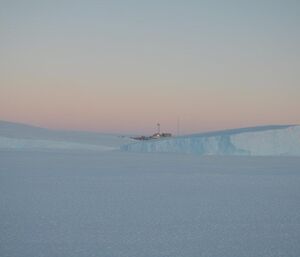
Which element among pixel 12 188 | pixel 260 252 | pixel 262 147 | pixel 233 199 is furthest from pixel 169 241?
pixel 262 147

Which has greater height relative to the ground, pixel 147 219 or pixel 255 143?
pixel 255 143

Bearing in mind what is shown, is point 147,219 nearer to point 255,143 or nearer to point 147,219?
point 147,219

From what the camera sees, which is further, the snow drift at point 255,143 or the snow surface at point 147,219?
the snow drift at point 255,143

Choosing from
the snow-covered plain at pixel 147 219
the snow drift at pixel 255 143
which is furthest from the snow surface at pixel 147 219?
the snow drift at pixel 255 143

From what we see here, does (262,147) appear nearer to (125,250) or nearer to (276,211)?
(276,211)

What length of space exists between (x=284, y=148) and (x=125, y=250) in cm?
1345

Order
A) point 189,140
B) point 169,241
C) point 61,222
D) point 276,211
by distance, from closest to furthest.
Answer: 1. point 169,241
2. point 61,222
3. point 276,211
4. point 189,140

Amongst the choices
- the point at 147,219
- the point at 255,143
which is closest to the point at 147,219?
the point at 147,219

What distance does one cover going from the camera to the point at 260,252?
114 inches

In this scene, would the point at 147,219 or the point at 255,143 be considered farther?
the point at 255,143

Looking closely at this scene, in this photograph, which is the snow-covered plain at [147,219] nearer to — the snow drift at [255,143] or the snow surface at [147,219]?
the snow surface at [147,219]

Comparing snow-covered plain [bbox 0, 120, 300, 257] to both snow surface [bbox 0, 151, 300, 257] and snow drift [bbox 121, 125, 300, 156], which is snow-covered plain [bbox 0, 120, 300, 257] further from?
snow drift [bbox 121, 125, 300, 156]

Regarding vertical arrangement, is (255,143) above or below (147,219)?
above

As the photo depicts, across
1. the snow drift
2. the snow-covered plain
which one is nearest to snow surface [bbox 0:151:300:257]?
the snow-covered plain
